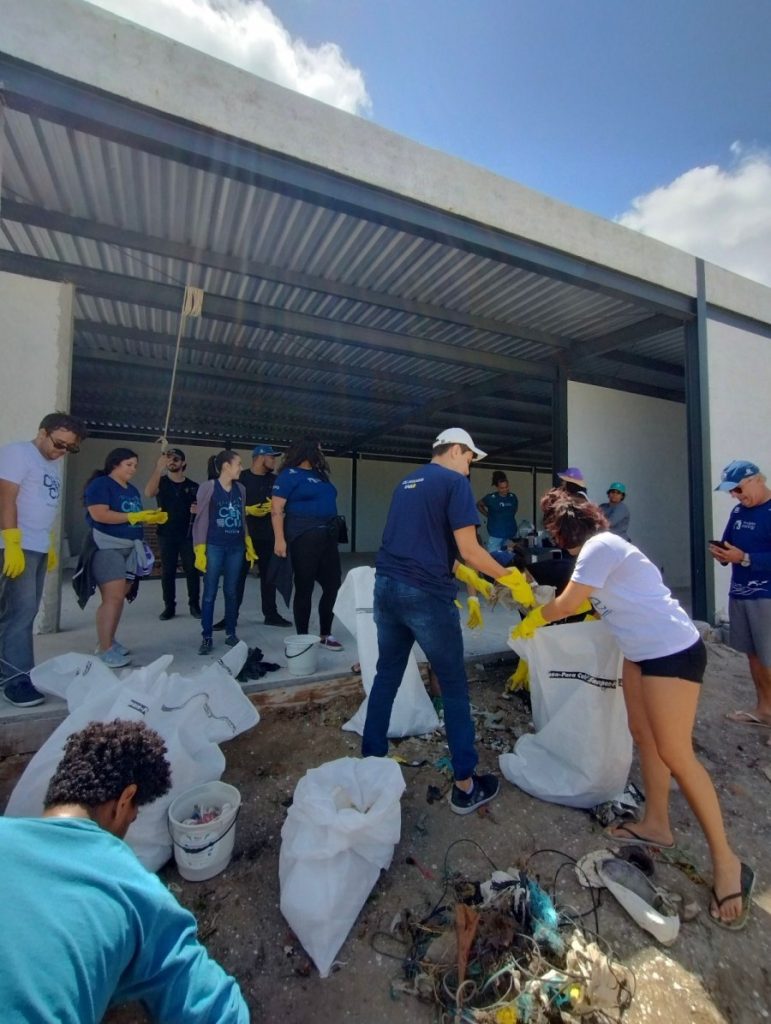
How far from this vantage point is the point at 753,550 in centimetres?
317

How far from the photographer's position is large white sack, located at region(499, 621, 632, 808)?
220cm

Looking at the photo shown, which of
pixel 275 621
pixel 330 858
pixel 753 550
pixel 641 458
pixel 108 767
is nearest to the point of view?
pixel 108 767

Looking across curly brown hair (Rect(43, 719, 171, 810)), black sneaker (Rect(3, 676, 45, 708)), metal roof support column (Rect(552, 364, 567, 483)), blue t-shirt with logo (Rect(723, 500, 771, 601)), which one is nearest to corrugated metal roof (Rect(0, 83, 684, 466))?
metal roof support column (Rect(552, 364, 567, 483))

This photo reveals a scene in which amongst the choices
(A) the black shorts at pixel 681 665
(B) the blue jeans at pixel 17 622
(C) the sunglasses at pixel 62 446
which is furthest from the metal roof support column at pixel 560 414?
(B) the blue jeans at pixel 17 622

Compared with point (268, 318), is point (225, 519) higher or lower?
lower

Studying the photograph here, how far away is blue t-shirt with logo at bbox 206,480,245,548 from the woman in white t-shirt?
7.27 ft

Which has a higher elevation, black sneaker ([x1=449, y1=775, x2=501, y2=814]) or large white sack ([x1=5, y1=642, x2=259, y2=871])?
large white sack ([x1=5, y1=642, x2=259, y2=871])

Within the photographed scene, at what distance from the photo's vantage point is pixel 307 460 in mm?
3570

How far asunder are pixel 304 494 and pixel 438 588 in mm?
1603

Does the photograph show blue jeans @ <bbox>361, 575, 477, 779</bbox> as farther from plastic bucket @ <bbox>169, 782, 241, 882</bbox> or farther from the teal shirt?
the teal shirt

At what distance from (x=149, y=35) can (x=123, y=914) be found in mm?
3813

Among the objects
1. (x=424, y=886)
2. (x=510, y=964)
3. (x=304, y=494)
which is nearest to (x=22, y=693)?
(x=304, y=494)

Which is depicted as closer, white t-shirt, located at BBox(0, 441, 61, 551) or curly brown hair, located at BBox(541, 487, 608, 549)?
curly brown hair, located at BBox(541, 487, 608, 549)

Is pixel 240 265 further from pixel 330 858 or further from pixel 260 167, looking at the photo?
pixel 330 858
